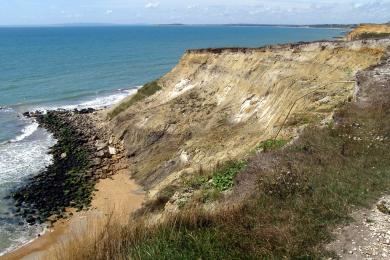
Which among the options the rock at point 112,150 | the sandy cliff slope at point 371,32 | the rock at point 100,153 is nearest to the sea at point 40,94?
the rock at point 100,153

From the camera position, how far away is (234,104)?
1308 inches

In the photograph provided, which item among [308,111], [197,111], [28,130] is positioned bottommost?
[28,130]

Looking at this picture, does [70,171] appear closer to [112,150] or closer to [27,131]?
[112,150]

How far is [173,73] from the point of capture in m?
46.0

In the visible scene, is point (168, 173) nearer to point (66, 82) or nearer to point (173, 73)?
point (173, 73)

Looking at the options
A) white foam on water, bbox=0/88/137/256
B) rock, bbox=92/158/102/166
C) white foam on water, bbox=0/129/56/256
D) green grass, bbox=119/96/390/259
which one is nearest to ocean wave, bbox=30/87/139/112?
white foam on water, bbox=0/88/137/256

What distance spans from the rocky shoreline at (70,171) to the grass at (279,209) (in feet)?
50.2

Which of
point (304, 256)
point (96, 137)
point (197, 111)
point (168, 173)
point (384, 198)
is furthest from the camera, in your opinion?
point (96, 137)

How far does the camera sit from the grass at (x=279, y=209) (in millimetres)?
9102

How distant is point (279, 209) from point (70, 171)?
25.1 metres

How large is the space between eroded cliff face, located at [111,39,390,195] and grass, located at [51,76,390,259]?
22.0 feet

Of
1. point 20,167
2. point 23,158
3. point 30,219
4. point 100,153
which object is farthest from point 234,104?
point 23,158

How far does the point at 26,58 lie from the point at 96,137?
75.1m

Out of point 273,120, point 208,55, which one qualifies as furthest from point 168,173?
point 208,55
